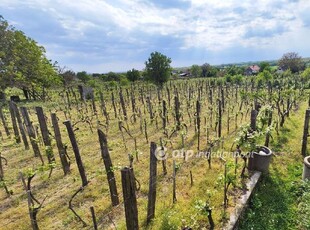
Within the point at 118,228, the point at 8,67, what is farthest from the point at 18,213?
the point at 8,67

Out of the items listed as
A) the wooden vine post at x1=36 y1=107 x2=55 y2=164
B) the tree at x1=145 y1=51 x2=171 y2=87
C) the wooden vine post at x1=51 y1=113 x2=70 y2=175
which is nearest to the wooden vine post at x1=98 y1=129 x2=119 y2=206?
the wooden vine post at x1=51 y1=113 x2=70 y2=175

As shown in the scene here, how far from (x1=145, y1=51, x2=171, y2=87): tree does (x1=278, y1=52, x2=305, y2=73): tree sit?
1355 inches

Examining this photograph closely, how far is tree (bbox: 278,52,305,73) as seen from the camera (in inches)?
1865

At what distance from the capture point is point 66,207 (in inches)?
177

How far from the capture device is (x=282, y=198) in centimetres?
452

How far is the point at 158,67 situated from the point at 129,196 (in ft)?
91.6

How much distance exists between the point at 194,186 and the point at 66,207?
295 cm

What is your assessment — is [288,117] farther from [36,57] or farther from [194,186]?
[36,57]

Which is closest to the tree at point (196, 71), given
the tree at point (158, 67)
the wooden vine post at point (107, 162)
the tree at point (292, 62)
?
the tree at point (292, 62)

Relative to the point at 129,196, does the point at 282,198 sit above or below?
below

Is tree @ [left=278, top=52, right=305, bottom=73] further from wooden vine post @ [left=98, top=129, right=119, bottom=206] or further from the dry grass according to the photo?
wooden vine post @ [left=98, top=129, right=119, bottom=206]

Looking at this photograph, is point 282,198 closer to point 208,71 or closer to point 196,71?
point 208,71

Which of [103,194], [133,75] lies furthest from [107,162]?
[133,75]

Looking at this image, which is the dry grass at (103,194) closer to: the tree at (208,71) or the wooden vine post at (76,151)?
the wooden vine post at (76,151)
